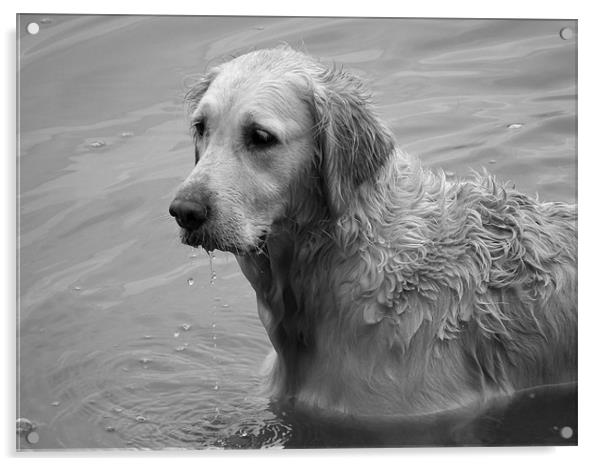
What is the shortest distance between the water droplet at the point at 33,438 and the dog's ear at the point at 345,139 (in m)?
1.43

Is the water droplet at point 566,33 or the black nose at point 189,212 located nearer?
the black nose at point 189,212

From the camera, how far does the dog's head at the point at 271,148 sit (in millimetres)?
4293

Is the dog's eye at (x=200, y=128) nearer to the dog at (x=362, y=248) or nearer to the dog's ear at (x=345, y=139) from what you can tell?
the dog at (x=362, y=248)

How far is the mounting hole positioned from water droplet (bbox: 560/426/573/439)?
2.59m

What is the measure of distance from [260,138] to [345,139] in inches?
12.3

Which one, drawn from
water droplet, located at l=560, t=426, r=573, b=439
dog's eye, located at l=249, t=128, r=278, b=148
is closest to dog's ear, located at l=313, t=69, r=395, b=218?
dog's eye, located at l=249, t=128, r=278, b=148

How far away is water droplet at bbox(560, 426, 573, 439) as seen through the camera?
16.0 ft

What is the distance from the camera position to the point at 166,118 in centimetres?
516

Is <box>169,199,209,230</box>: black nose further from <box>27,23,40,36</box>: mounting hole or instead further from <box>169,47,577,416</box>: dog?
<box>27,23,40,36</box>: mounting hole

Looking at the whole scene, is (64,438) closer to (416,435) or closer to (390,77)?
(416,435)

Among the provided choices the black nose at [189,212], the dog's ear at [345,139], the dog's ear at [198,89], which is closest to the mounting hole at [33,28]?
the dog's ear at [198,89]

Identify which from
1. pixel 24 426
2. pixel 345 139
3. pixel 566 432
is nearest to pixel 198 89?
pixel 345 139

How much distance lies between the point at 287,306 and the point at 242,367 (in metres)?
0.55
